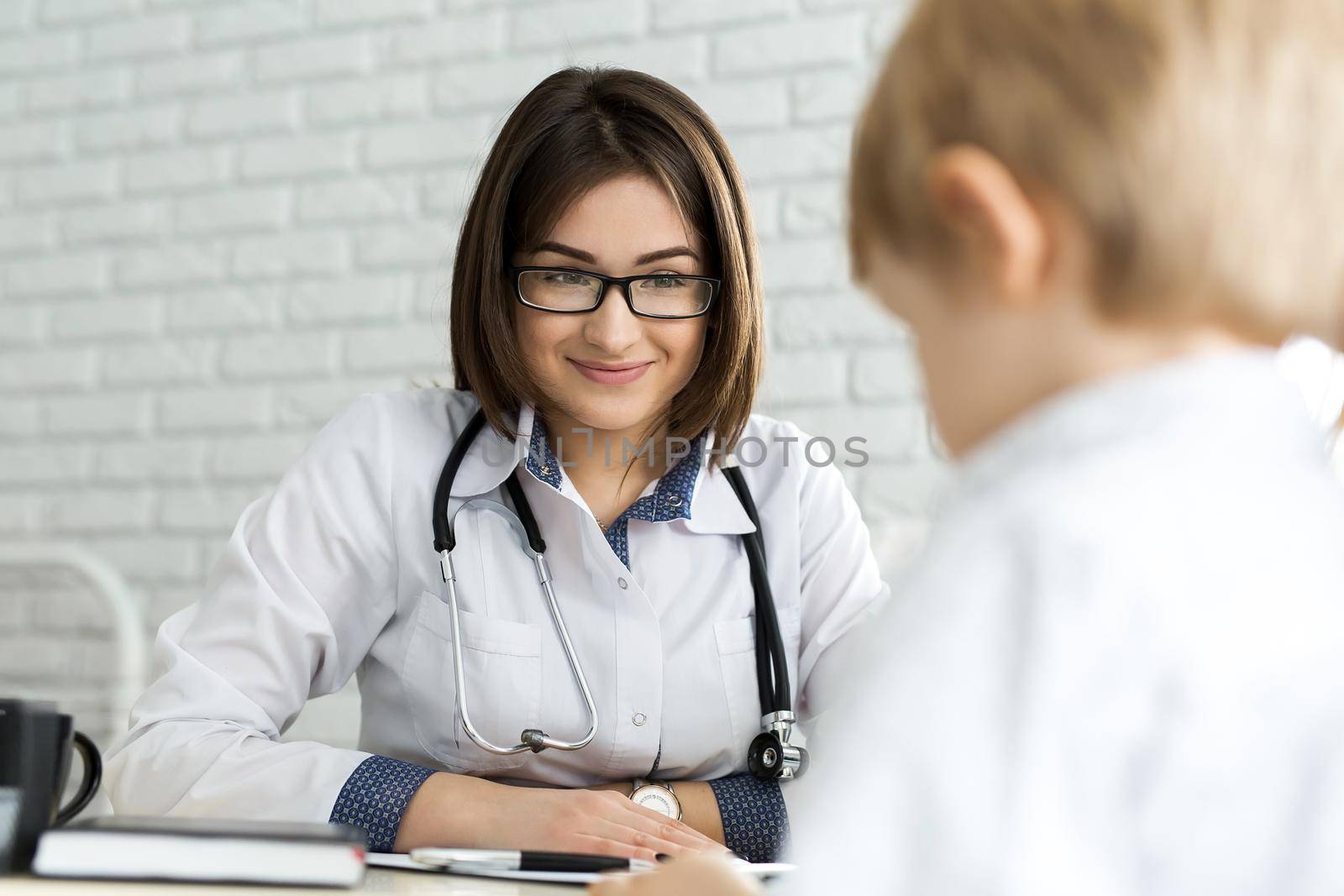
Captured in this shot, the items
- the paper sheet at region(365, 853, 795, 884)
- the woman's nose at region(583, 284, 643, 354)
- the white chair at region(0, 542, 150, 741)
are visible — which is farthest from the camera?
the white chair at region(0, 542, 150, 741)

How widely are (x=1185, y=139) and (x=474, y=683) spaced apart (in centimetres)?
98

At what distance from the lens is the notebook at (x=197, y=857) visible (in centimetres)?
62

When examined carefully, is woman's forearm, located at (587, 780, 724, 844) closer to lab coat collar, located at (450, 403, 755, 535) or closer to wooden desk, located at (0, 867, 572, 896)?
lab coat collar, located at (450, 403, 755, 535)

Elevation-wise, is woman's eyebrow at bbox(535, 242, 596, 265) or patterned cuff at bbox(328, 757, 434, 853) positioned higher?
woman's eyebrow at bbox(535, 242, 596, 265)

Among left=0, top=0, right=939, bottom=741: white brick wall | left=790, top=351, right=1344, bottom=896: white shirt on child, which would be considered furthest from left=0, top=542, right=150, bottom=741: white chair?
left=790, top=351, right=1344, bottom=896: white shirt on child

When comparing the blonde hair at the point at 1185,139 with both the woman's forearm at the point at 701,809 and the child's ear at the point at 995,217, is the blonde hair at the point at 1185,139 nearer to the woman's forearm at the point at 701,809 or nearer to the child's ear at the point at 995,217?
the child's ear at the point at 995,217

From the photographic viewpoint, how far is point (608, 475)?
145cm

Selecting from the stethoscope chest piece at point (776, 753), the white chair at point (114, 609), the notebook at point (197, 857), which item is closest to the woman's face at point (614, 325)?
the stethoscope chest piece at point (776, 753)

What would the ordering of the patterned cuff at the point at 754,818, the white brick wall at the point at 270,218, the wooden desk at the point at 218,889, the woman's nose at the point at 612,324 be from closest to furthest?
the wooden desk at the point at 218,889, the patterned cuff at the point at 754,818, the woman's nose at the point at 612,324, the white brick wall at the point at 270,218

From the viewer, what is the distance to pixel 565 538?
1344 mm

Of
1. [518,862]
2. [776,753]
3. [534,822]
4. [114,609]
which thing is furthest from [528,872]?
[114,609]

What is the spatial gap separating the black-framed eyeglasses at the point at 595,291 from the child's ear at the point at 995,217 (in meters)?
0.84

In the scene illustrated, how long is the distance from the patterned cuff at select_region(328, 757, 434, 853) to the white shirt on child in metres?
0.72

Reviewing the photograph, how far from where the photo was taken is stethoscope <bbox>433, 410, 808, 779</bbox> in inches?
47.5
